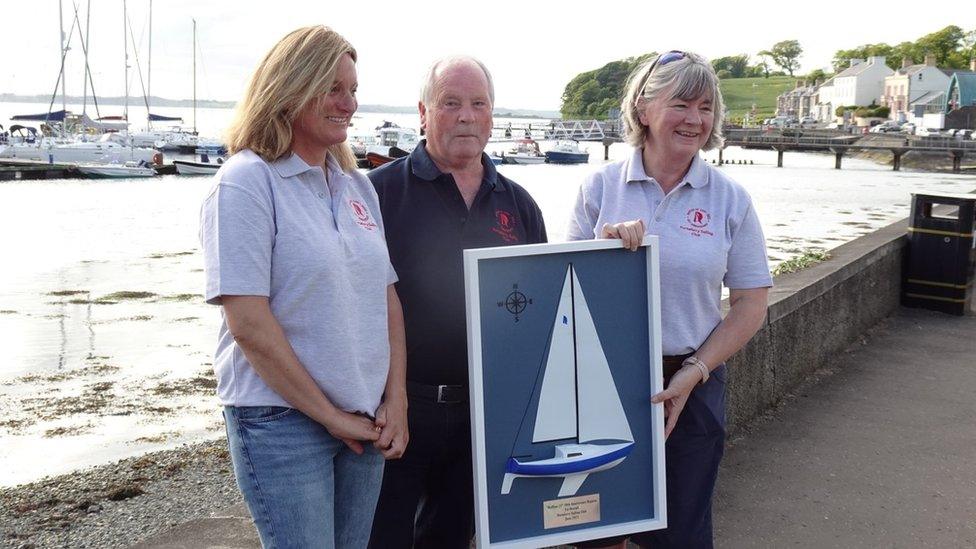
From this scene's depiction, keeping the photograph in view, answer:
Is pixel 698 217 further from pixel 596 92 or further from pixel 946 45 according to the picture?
pixel 596 92

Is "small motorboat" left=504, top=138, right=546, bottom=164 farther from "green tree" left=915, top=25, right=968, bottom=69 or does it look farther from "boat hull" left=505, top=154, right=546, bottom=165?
"green tree" left=915, top=25, right=968, bottom=69

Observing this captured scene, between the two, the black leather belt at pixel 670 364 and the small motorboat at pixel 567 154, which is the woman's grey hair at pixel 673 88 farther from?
the small motorboat at pixel 567 154

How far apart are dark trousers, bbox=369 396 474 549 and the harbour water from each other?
3.66 ft

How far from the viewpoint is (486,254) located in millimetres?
2656

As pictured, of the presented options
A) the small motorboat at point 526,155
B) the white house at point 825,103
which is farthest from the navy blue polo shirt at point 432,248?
the white house at point 825,103

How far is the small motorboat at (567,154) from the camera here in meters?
84.0

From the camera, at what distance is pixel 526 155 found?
83688 millimetres

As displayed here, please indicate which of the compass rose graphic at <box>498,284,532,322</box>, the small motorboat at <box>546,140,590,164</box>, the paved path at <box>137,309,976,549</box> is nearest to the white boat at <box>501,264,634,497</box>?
the compass rose graphic at <box>498,284,532,322</box>

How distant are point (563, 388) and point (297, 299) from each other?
2.70 feet

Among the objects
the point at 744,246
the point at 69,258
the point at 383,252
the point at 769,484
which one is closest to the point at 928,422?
the point at 769,484

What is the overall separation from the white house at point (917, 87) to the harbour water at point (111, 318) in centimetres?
8825

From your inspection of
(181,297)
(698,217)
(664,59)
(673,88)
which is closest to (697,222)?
(698,217)

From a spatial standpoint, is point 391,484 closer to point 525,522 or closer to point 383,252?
point 525,522

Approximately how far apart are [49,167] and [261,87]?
183 ft
